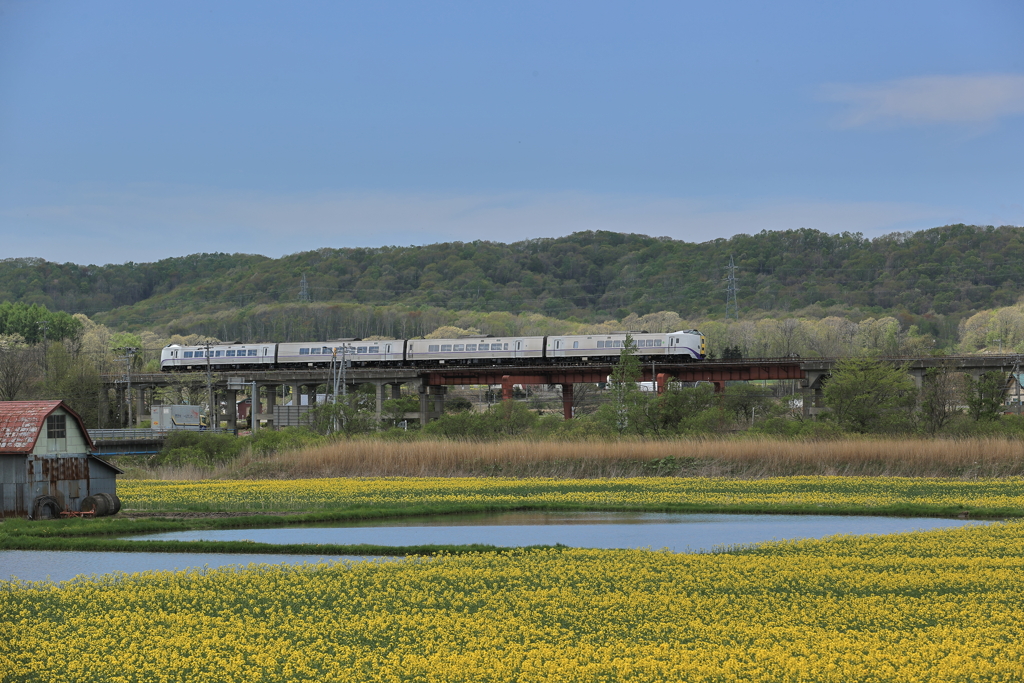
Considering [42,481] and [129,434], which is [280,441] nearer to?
[129,434]

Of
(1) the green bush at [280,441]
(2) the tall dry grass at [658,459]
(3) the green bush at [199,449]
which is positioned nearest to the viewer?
(2) the tall dry grass at [658,459]

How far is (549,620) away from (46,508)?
19.8 metres

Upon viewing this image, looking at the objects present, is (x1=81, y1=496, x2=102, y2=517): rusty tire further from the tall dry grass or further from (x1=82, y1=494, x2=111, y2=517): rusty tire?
the tall dry grass

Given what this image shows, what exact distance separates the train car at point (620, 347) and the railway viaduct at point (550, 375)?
3.40ft

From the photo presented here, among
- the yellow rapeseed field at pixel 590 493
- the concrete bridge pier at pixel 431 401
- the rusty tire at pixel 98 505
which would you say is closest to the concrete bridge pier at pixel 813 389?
the concrete bridge pier at pixel 431 401

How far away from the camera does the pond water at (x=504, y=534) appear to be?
76.3 ft

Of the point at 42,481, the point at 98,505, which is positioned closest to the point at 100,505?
the point at 98,505

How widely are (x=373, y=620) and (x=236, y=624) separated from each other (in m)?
2.03

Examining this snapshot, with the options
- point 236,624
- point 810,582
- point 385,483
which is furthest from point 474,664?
point 385,483

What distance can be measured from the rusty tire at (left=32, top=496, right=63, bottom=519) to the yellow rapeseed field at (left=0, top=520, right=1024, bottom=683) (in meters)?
11.4

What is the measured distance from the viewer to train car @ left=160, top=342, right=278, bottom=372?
98.8 meters

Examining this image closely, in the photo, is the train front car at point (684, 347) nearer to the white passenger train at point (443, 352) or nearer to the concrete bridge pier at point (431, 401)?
the white passenger train at point (443, 352)

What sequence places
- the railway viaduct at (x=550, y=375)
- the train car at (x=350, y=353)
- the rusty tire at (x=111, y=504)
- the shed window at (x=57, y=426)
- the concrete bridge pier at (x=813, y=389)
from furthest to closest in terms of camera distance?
the train car at (x=350, y=353)
the concrete bridge pier at (x=813, y=389)
the railway viaduct at (x=550, y=375)
the rusty tire at (x=111, y=504)
the shed window at (x=57, y=426)

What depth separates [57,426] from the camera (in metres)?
31.1
